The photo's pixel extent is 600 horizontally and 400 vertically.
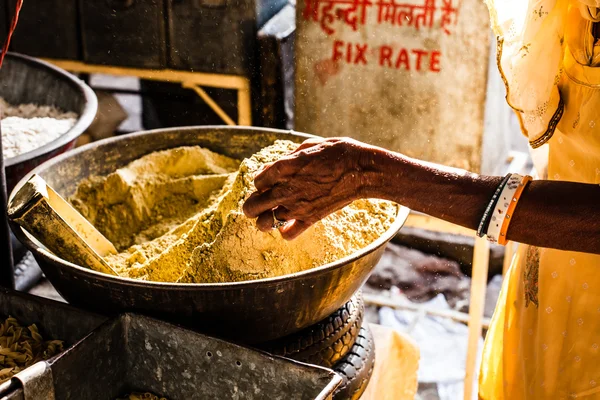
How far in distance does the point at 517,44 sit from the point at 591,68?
0.50 feet

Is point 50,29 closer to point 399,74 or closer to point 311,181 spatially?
point 399,74

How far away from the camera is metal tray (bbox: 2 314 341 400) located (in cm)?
102

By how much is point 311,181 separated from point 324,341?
1.23 ft

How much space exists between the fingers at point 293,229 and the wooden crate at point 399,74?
1.48 meters

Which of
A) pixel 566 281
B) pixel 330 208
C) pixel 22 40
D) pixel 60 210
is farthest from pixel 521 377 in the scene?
pixel 22 40

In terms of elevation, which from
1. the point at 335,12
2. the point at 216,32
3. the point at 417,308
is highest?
→ the point at 335,12

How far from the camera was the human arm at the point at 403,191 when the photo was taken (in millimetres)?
1039

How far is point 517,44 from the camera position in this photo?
124 centimetres

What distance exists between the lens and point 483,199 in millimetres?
1069

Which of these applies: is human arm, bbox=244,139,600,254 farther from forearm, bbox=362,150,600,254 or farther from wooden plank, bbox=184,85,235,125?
wooden plank, bbox=184,85,235,125

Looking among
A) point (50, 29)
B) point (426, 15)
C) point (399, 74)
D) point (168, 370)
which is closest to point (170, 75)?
point (50, 29)

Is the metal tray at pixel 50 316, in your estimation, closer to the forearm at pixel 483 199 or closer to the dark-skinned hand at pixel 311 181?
the dark-skinned hand at pixel 311 181

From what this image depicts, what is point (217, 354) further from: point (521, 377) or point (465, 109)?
point (465, 109)

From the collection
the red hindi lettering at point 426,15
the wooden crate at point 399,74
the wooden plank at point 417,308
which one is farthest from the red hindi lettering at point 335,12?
the wooden plank at point 417,308
